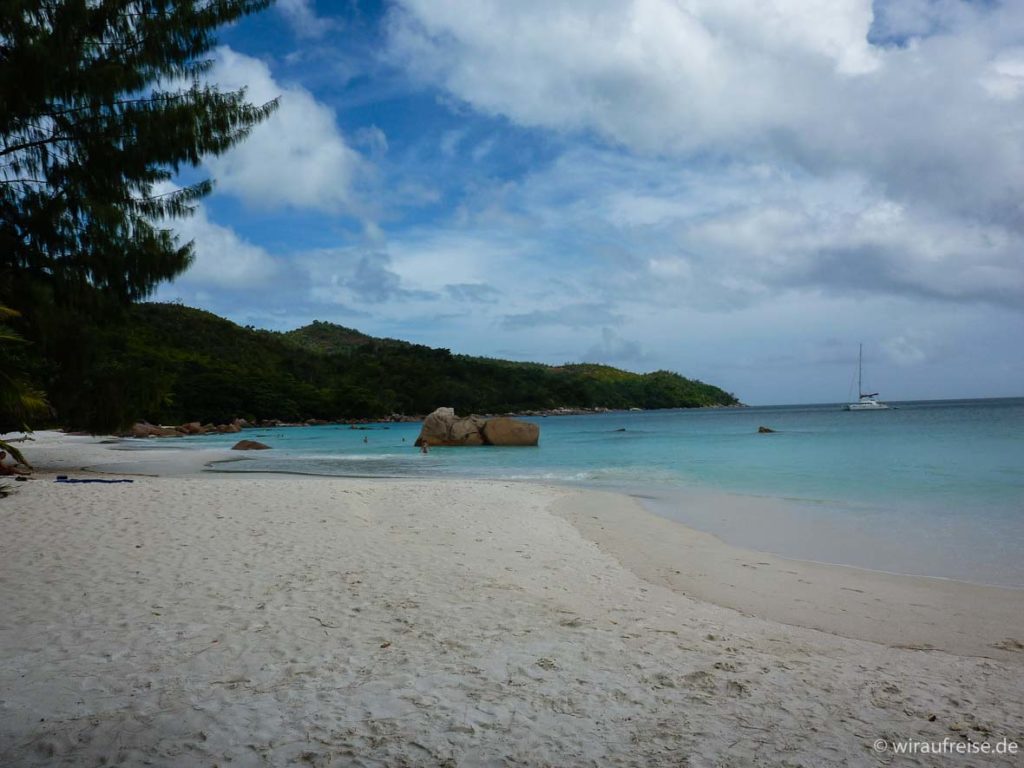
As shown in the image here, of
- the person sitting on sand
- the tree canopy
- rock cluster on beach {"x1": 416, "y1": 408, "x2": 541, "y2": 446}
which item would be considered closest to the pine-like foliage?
the tree canopy

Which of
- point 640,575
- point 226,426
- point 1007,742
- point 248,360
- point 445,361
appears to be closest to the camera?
point 1007,742

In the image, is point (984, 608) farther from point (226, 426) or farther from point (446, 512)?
point (226, 426)

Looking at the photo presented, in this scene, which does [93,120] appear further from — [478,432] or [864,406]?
[864,406]

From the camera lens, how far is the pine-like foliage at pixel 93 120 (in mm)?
6742

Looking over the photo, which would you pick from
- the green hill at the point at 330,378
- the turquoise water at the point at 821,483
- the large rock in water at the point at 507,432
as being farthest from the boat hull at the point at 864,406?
the large rock in water at the point at 507,432

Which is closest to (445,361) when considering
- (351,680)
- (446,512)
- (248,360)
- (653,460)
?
(248,360)

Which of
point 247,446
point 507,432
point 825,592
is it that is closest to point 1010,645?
point 825,592

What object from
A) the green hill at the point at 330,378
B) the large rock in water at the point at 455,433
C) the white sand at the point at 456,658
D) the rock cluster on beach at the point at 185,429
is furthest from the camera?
the green hill at the point at 330,378

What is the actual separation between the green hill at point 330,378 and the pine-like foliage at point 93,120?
2780 cm

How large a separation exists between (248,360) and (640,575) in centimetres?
8799

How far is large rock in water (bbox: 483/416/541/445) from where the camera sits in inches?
1356

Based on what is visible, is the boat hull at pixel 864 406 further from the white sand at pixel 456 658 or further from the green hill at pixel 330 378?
the white sand at pixel 456 658

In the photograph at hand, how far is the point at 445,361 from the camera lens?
113 m

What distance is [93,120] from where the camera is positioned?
7754mm
